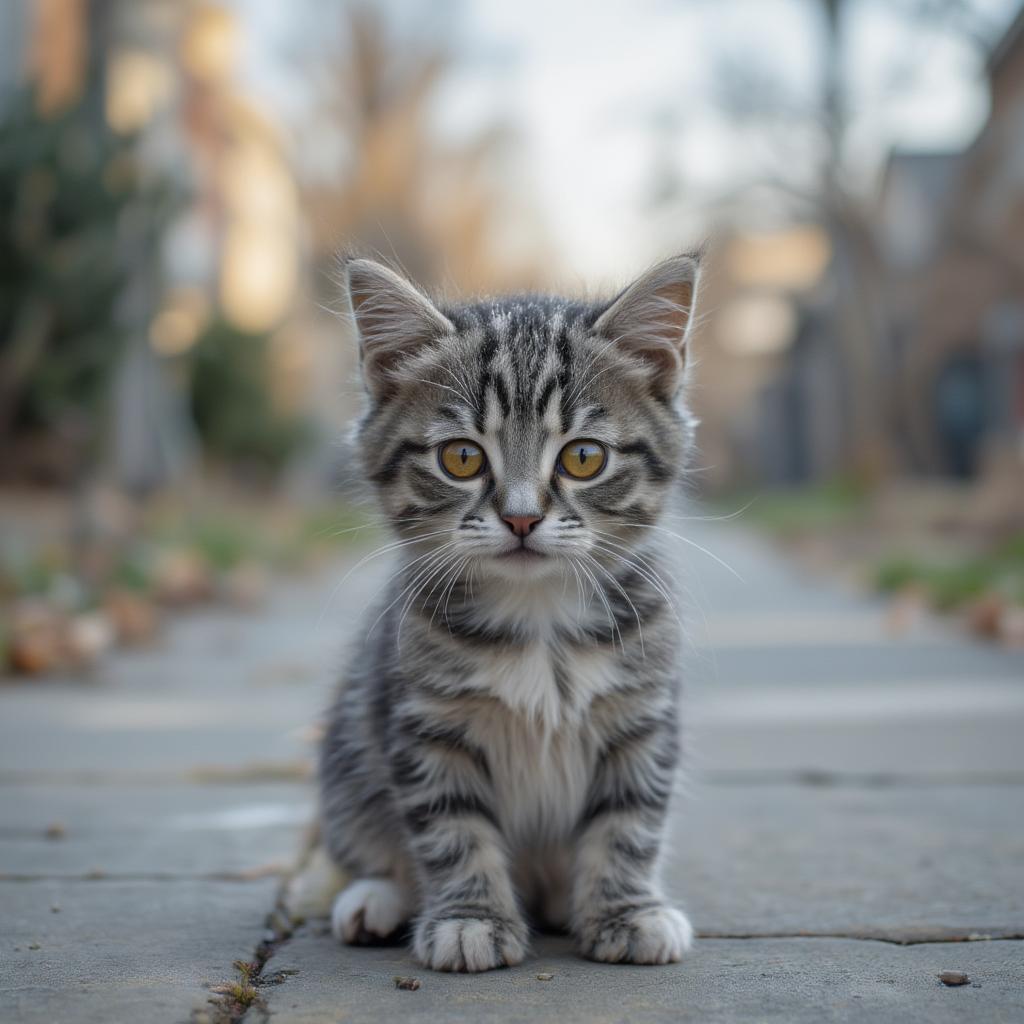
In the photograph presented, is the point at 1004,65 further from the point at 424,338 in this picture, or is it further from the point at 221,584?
the point at 424,338

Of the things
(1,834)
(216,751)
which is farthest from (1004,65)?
(1,834)

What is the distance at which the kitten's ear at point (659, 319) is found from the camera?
93.9 inches

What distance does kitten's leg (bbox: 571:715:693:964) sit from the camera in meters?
2.10

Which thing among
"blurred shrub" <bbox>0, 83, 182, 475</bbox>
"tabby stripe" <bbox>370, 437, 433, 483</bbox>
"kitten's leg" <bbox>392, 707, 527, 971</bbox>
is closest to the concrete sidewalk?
"kitten's leg" <bbox>392, 707, 527, 971</bbox>

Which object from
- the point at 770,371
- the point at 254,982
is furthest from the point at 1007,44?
the point at 770,371

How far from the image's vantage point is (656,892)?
214 cm

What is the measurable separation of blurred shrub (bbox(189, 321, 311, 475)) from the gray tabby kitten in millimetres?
12916

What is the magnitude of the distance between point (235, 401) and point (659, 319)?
44.6 feet

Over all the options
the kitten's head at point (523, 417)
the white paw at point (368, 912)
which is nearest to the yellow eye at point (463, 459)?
the kitten's head at point (523, 417)

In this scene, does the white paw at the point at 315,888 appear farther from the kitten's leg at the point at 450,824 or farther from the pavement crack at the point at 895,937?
the pavement crack at the point at 895,937

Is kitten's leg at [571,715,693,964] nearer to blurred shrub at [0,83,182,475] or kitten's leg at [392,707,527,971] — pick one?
kitten's leg at [392,707,527,971]

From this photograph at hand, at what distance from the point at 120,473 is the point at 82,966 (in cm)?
781

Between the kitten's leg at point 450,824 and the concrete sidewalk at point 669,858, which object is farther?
the kitten's leg at point 450,824

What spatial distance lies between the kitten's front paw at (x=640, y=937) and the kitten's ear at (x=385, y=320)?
3.65 feet
